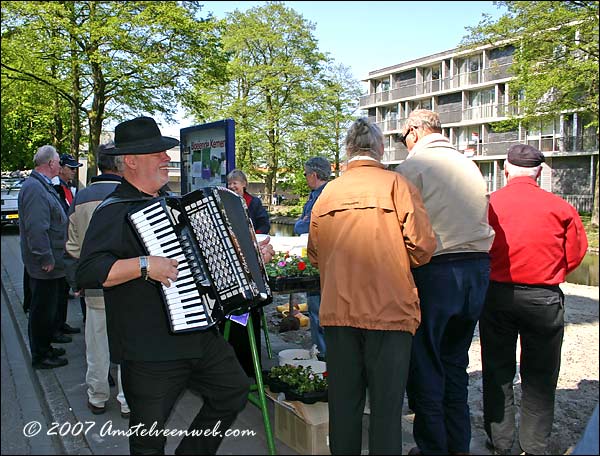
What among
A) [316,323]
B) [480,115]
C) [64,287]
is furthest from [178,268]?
[480,115]

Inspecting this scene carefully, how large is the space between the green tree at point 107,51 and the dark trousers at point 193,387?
19609 millimetres

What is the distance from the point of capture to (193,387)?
3.32m

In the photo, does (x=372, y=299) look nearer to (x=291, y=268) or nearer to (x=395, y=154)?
(x=291, y=268)

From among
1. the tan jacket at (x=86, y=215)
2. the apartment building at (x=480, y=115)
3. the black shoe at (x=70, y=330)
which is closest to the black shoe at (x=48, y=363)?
the black shoe at (x=70, y=330)

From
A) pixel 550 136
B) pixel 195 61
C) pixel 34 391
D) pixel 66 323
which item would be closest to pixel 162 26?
pixel 195 61

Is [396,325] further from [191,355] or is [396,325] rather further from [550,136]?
[550,136]

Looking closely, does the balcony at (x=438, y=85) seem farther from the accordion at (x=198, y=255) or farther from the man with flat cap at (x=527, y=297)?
the accordion at (x=198, y=255)

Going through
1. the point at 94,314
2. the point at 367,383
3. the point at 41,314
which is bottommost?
the point at 41,314

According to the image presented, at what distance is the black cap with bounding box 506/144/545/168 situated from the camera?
3865 millimetres

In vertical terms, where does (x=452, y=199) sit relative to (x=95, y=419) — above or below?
above

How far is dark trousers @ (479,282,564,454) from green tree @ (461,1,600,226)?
70.1 feet

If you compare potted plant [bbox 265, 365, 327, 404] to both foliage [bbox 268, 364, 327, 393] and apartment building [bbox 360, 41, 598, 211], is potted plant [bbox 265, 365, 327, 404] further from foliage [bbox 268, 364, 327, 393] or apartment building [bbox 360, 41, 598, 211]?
apartment building [bbox 360, 41, 598, 211]

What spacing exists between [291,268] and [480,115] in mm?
50697

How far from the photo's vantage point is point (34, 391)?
526cm
